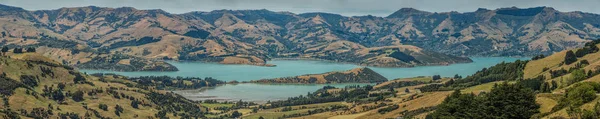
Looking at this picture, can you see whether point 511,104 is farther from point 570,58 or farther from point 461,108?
point 570,58

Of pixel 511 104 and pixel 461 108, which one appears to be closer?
pixel 511 104

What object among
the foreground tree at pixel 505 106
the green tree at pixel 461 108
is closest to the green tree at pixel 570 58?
the green tree at pixel 461 108

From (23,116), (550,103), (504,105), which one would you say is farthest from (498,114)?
(23,116)

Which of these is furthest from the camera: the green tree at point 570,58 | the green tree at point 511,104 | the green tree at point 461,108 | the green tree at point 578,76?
the green tree at point 570,58

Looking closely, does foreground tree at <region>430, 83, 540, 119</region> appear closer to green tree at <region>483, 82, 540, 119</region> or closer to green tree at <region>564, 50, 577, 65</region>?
green tree at <region>483, 82, 540, 119</region>

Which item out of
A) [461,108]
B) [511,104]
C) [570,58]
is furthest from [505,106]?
[570,58]

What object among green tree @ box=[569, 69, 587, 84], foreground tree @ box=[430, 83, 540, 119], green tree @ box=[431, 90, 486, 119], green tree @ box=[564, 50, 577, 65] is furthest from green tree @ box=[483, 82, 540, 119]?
green tree @ box=[564, 50, 577, 65]

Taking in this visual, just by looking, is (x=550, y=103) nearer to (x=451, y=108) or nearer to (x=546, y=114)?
(x=546, y=114)

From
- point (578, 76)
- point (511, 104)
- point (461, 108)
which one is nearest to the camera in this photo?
point (511, 104)

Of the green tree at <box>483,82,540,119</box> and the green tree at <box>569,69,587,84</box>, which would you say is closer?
the green tree at <box>483,82,540,119</box>

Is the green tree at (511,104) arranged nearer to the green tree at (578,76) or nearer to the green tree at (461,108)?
the green tree at (461,108)

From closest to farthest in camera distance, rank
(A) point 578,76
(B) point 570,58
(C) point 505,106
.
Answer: (C) point 505,106
(A) point 578,76
(B) point 570,58
